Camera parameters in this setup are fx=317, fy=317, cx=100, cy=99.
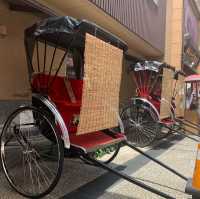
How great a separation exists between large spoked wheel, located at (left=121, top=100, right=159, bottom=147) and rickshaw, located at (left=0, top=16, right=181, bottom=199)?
7.97 feet

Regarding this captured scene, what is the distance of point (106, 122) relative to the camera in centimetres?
360

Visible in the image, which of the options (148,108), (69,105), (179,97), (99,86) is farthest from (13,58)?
(179,97)

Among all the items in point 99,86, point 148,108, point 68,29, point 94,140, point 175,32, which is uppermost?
point 175,32

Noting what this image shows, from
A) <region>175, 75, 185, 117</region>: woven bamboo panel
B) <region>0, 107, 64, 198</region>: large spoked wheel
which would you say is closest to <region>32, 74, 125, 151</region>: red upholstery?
<region>0, 107, 64, 198</region>: large spoked wheel

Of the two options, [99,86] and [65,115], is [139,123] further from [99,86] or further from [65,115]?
[99,86]

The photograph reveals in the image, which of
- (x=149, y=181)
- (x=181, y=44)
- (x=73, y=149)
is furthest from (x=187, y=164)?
(x=181, y=44)

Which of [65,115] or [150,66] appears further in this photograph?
[150,66]

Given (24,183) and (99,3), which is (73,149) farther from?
(99,3)

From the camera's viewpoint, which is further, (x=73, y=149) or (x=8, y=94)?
(x=8, y=94)

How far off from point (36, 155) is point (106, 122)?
0.86 m

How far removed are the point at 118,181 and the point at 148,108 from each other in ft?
8.77

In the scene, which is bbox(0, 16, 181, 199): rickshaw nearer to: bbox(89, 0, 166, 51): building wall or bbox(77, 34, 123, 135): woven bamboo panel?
bbox(77, 34, 123, 135): woven bamboo panel

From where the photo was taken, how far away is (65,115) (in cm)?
384

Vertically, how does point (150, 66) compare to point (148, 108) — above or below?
above
